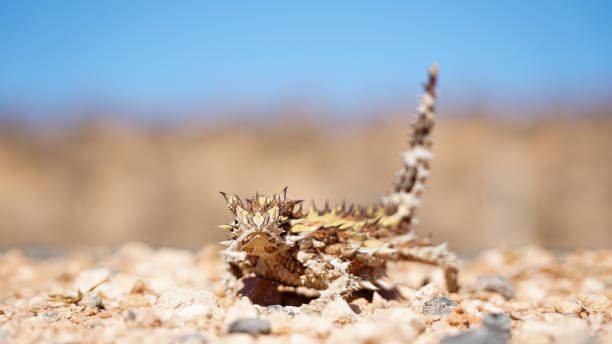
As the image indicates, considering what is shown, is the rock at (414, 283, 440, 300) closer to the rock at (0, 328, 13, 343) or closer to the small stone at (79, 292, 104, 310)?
the small stone at (79, 292, 104, 310)

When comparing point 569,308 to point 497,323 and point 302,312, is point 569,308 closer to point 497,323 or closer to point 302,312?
point 497,323

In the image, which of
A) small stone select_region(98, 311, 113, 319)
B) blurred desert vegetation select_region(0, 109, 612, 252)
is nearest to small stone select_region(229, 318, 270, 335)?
small stone select_region(98, 311, 113, 319)

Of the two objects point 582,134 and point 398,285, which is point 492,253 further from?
point 582,134

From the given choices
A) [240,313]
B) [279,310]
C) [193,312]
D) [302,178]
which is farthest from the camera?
[302,178]

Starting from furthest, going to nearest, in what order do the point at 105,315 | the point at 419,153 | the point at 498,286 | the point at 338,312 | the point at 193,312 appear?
the point at 419,153 → the point at 498,286 → the point at 105,315 → the point at 338,312 → the point at 193,312

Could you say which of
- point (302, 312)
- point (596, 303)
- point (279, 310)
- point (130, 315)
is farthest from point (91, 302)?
point (596, 303)

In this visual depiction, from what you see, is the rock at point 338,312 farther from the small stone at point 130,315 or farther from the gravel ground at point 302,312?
the small stone at point 130,315
